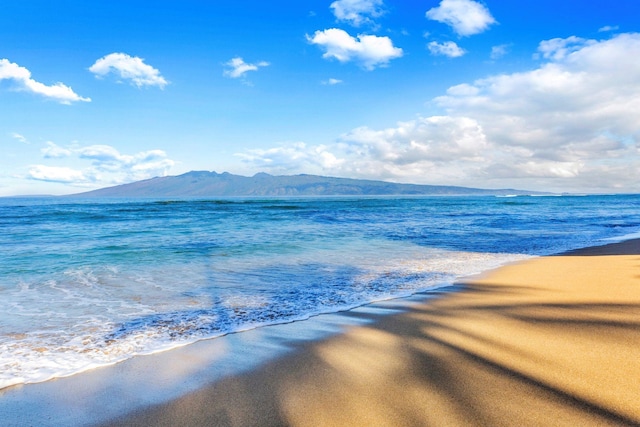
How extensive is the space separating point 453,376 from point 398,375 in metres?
0.54

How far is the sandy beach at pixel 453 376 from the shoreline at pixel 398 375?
13 millimetres

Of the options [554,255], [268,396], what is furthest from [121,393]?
[554,255]

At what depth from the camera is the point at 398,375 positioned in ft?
12.2

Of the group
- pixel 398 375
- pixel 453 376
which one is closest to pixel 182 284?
pixel 398 375

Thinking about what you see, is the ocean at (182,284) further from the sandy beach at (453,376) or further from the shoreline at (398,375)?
the sandy beach at (453,376)

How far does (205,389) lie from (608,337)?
4811 mm

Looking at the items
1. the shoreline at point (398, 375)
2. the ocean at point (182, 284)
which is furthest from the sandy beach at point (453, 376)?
the ocean at point (182, 284)

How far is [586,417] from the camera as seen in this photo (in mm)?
2865

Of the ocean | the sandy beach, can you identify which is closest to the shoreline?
the sandy beach

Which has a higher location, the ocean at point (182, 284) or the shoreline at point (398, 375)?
the shoreline at point (398, 375)

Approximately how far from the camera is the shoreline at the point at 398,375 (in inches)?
120

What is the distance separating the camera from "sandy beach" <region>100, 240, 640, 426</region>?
9.83ft

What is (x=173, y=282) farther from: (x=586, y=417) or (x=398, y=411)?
(x=586, y=417)

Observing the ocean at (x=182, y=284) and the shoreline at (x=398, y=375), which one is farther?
the ocean at (x=182, y=284)
